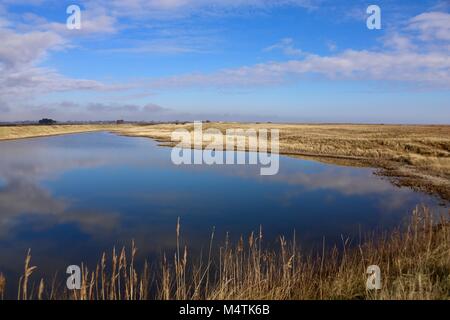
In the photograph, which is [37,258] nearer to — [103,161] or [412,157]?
[103,161]

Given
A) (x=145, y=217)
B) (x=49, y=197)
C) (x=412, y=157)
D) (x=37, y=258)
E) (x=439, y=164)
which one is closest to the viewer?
(x=37, y=258)

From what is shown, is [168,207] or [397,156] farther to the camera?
[397,156]

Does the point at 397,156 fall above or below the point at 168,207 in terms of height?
above

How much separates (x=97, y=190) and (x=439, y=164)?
22798 mm

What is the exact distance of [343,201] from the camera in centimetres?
1764

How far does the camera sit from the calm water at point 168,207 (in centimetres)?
1123

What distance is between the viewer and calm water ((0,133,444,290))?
11.2 metres

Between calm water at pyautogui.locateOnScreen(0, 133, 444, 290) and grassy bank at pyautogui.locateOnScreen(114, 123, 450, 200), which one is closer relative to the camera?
calm water at pyautogui.locateOnScreen(0, 133, 444, 290)

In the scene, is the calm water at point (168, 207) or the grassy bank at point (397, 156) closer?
the calm water at point (168, 207)

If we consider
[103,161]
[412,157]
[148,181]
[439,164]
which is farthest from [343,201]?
[103,161]

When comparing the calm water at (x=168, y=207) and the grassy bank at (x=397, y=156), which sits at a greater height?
the grassy bank at (x=397, y=156)

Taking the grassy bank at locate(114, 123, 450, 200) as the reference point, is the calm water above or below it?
below

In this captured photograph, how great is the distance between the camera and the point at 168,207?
1570 cm
